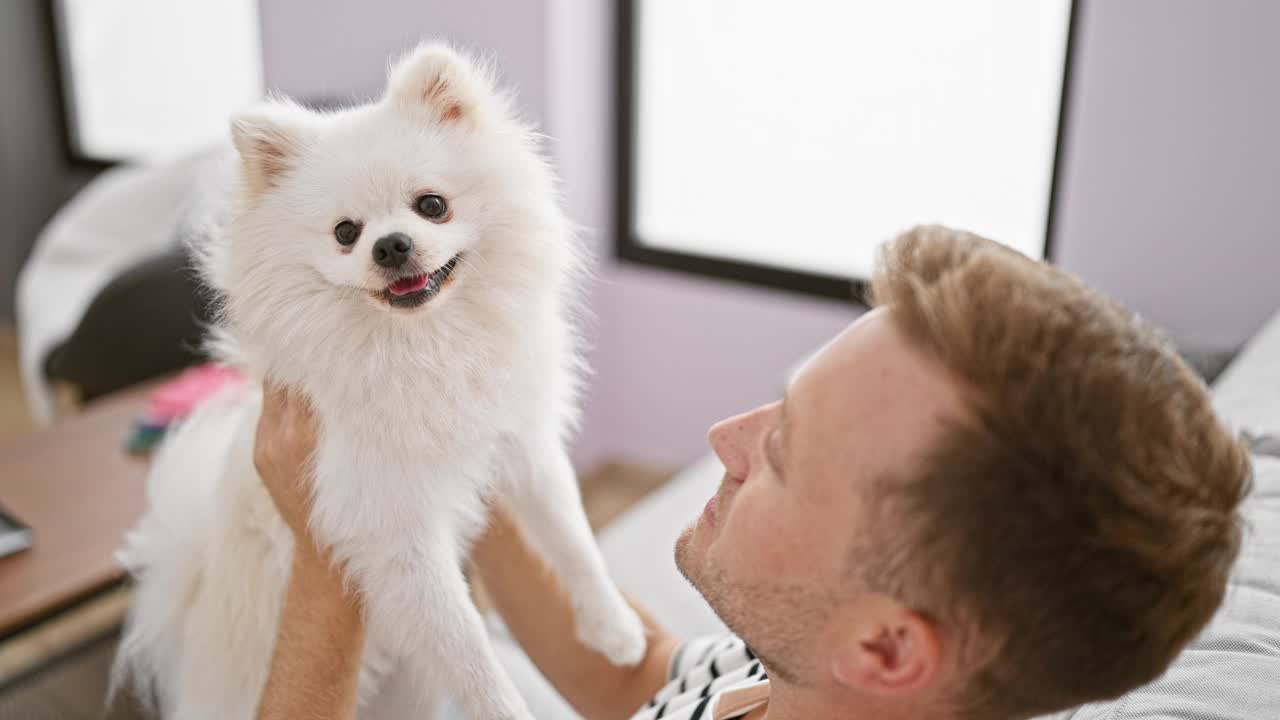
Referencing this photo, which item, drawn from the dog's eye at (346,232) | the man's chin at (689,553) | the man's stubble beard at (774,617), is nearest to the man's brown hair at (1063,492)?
the man's stubble beard at (774,617)

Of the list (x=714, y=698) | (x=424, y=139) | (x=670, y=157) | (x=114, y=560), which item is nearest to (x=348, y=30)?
(x=670, y=157)

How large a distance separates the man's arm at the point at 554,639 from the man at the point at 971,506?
0.35 metres

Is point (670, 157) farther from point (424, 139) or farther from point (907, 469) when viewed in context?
point (907, 469)

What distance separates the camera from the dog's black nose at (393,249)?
96cm

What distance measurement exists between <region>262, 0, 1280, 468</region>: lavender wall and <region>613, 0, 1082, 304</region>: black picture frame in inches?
1.3

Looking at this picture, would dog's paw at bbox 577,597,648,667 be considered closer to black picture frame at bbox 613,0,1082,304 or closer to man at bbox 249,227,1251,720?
man at bbox 249,227,1251,720

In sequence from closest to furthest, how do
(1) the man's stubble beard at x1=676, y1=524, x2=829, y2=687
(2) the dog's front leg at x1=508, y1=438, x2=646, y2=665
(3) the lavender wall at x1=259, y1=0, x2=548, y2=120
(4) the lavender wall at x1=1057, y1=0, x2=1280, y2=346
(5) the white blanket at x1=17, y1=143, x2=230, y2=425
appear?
1. (1) the man's stubble beard at x1=676, y1=524, x2=829, y2=687
2. (2) the dog's front leg at x1=508, y1=438, x2=646, y2=665
3. (4) the lavender wall at x1=1057, y1=0, x2=1280, y2=346
4. (3) the lavender wall at x1=259, y1=0, x2=548, y2=120
5. (5) the white blanket at x1=17, y1=143, x2=230, y2=425

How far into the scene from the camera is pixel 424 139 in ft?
3.44

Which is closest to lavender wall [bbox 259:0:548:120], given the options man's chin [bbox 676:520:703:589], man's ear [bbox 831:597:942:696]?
man's chin [bbox 676:520:703:589]

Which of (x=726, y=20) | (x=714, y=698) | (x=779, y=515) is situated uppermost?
(x=726, y=20)

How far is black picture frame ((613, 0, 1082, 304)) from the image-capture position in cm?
285

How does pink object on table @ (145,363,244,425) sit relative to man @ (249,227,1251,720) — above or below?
below

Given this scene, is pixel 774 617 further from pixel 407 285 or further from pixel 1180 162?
pixel 1180 162

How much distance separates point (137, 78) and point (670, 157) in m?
2.43
